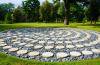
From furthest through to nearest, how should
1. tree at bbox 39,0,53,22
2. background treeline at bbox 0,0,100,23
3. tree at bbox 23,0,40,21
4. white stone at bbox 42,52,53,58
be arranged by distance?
tree at bbox 23,0,40,21 < tree at bbox 39,0,53,22 < background treeline at bbox 0,0,100,23 < white stone at bbox 42,52,53,58

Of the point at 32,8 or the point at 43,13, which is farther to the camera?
the point at 32,8

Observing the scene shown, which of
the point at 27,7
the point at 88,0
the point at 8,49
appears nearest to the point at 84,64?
the point at 8,49

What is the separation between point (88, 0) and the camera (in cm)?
2816

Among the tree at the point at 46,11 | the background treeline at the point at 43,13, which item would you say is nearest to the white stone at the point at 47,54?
the background treeline at the point at 43,13

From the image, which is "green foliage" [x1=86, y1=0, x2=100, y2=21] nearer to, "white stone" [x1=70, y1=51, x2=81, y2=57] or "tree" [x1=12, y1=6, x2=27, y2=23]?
"white stone" [x1=70, y1=51, x2=81, y2=57]

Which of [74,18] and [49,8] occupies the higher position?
[49,8]

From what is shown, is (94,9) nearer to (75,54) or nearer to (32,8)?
(75,54)

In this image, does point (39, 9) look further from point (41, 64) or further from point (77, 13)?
point (41, 64)

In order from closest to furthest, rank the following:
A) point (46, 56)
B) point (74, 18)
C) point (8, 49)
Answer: point (46, 56) < point (8, 49) < point (74, 18)

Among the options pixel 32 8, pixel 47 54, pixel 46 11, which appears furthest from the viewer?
pixel 32 8

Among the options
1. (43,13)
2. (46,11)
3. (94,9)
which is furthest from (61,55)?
(46,11)

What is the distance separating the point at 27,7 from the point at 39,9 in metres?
5.34

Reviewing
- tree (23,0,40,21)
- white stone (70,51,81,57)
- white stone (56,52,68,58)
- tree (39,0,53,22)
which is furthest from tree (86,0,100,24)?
tree (23,0,40,21)

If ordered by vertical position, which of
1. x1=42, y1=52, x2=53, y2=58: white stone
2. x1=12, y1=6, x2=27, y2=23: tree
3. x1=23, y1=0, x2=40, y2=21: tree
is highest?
x1=23, y1=0, x2=40, y2=21: tree
